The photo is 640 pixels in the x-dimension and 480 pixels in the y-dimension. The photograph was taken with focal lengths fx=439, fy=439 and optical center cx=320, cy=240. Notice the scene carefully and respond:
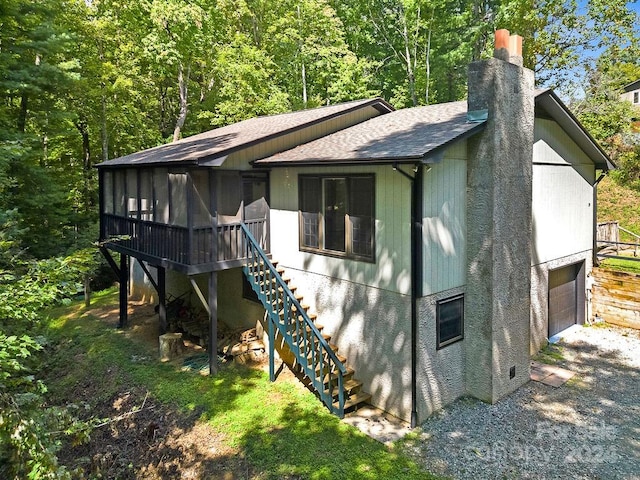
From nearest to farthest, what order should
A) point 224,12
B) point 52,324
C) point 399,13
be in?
point 52,324 → point 224,12 → point 399,13

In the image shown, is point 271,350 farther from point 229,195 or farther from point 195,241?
point 229,195

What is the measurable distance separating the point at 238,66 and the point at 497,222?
17.7 meters

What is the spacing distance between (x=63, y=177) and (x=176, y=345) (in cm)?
1620

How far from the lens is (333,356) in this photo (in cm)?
808

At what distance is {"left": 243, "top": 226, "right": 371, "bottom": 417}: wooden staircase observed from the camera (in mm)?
8180

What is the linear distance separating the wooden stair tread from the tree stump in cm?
471

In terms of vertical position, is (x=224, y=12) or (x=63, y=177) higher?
(x=224, y=12)

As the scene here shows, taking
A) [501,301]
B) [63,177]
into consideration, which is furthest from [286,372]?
[63,177]

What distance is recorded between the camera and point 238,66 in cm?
2198

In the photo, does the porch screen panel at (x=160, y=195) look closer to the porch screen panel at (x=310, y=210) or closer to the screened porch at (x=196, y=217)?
the screened porch at (x=196, y=217)

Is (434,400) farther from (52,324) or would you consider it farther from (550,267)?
(52,324)

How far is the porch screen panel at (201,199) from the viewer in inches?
387

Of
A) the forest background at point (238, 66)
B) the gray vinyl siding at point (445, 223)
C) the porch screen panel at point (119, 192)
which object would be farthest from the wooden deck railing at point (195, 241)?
the forest background at point (238, 66)

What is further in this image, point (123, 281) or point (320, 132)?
point (123, 281)
